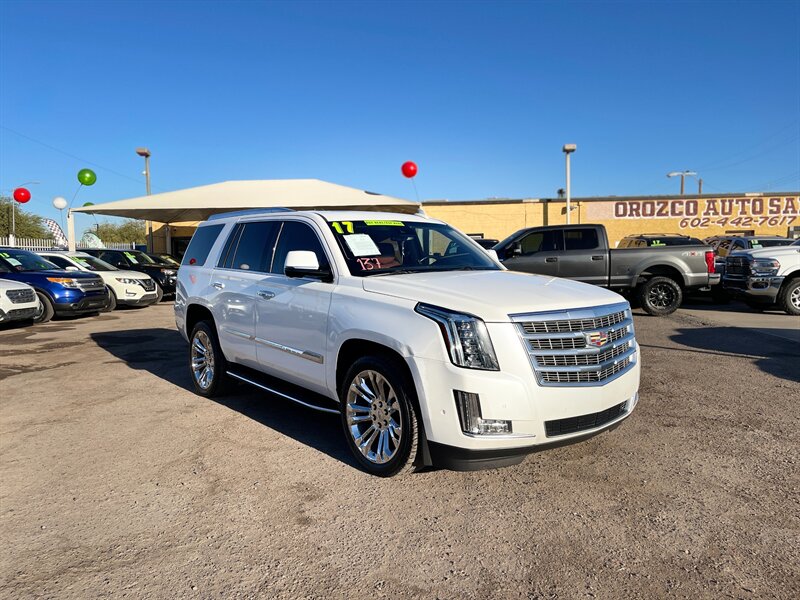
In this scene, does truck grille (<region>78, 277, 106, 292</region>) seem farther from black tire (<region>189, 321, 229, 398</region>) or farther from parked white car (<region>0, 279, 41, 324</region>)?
black tire (<region>189, 321, 229, 398</region>)

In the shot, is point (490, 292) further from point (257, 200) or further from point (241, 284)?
point (257, 200)

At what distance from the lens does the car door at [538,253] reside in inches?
480

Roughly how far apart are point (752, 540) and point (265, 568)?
2534 mm

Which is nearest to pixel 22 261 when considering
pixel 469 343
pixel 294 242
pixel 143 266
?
pixel 143 266

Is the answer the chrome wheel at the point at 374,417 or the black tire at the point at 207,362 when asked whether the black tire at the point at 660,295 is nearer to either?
the black tire at the point at 207,362

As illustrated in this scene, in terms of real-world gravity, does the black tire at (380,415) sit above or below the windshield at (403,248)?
below

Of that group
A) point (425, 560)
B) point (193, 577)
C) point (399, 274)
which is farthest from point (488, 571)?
point (399, 274)

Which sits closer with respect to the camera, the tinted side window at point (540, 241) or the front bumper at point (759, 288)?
the front bumper at point (759, 288)

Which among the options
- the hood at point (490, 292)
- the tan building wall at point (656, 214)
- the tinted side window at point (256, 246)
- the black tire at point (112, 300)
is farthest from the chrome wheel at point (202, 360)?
the tan building wall at point (656, 214)

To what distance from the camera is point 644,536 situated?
307 centimetres

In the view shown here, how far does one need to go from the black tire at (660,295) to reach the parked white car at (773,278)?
5.19 ft

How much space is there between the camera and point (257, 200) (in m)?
20.1

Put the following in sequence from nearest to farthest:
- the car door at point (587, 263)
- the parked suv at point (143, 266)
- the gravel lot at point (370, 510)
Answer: the gravel lot at point (370, 510)
the car door at point (587, 263)
the parked suv at point (143, 266)

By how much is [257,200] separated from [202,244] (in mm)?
14162
